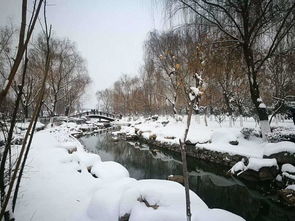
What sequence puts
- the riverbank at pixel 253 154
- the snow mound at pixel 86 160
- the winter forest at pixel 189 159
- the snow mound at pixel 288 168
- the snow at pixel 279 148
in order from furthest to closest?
1. the snow mound at pixel 86 160
2. the snow at pixel 279 148
3. the riverbank at pixel 253 154
4. the snow mound at pixel 288 168
5. the winter forest at pixel 189 159

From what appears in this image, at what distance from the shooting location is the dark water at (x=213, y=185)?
5.51 metres

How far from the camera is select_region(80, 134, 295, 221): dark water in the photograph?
551 centimetres

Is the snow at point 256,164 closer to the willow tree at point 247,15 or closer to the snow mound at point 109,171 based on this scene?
the willow tree at point 247,15

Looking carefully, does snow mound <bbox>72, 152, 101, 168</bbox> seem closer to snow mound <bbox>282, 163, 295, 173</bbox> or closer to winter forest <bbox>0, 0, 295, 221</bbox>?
winter forest <bbox>0, 0, 295, 221</bbox>

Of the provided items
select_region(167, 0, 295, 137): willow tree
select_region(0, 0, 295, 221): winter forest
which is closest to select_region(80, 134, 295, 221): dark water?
select_region(0, 0, 295, 221): winter forest

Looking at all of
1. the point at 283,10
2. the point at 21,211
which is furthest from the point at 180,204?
the point at 283,10

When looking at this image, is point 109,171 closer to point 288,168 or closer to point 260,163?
point 260,163

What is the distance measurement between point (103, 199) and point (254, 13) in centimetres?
826

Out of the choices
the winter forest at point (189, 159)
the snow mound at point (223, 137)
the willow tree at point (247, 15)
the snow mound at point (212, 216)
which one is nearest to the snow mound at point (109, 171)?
the winter forest at point (189, 159)

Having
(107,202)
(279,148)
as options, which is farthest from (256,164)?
(107,202)

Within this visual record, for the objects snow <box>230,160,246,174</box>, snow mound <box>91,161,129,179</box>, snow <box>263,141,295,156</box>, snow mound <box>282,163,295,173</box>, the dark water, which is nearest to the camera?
the dark water

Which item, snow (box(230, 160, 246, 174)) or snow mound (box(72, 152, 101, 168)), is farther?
snow (box(230, 160, 246, 174))

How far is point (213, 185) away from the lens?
762cm

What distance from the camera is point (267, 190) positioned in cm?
666
